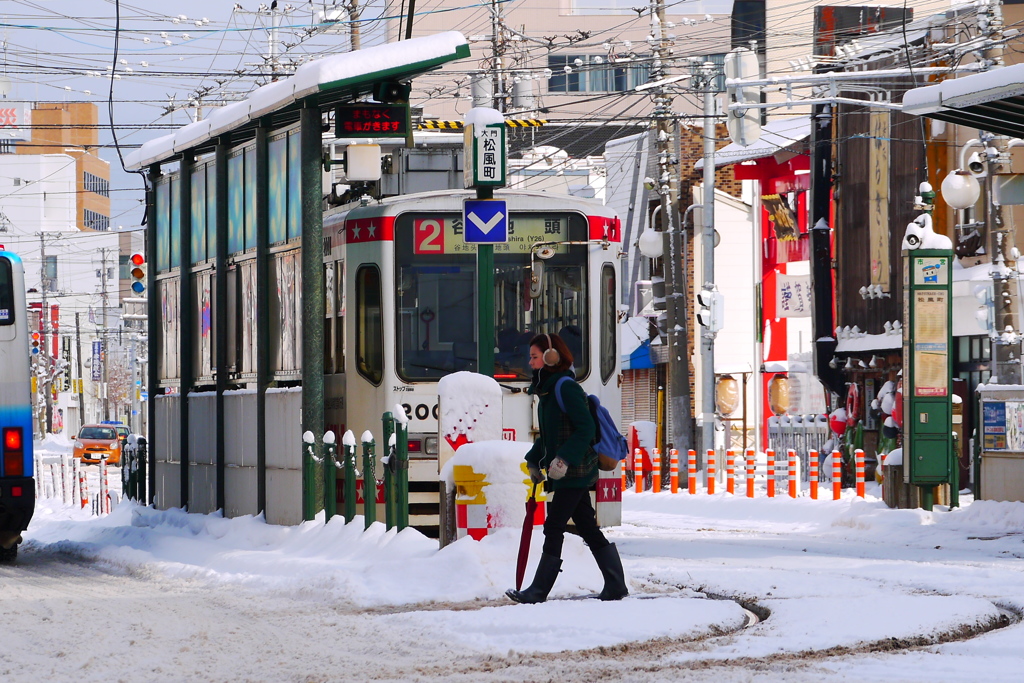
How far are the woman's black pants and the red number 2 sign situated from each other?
6622mm

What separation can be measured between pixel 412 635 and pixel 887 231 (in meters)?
25.7

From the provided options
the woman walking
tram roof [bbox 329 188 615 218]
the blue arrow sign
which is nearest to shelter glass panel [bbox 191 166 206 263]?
tram roof [bbox 329 188 615 218]

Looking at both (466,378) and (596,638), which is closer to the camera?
(596,638)

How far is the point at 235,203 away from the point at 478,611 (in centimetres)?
883

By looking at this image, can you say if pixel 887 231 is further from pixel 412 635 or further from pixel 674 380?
pixel 412 635

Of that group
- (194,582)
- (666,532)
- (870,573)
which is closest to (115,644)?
(194,582)

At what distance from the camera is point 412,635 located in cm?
965

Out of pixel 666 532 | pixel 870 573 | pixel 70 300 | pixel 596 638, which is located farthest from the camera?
pixel 70 300

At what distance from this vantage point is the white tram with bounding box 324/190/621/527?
17156 millimetres

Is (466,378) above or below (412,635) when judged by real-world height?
above

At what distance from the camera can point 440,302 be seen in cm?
1731

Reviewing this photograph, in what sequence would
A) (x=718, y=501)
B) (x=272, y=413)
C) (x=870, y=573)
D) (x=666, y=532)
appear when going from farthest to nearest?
(x=718, y=501)
(x=666, y=532)
(x=272, y=413)
(x=870, y=573)

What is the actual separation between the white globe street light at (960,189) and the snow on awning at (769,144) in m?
15.0

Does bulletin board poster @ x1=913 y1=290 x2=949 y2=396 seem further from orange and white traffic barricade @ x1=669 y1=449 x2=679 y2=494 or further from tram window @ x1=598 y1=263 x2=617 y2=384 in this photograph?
orange and white traffic barricade @ x1=669 y1=449 x2=679 y2=494
